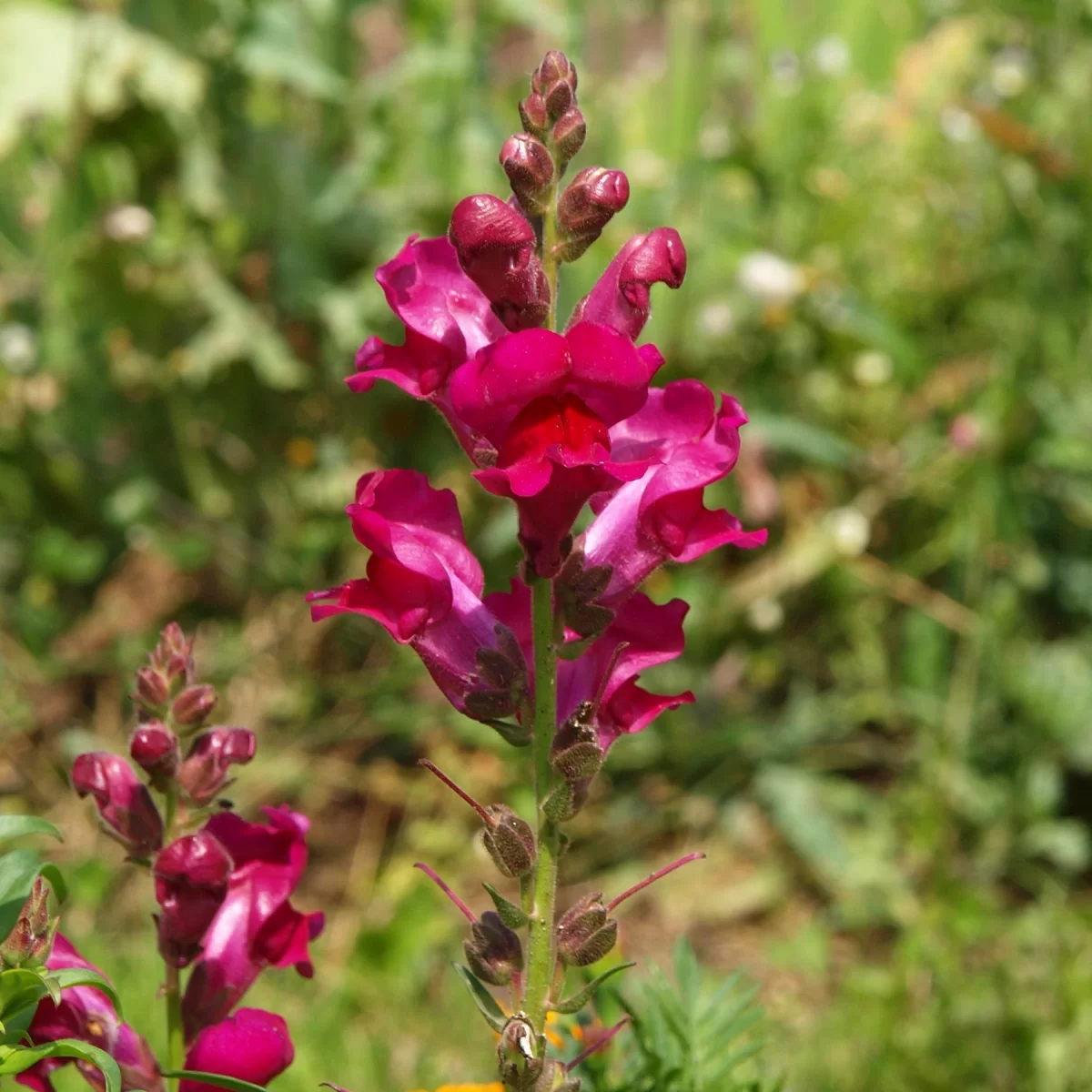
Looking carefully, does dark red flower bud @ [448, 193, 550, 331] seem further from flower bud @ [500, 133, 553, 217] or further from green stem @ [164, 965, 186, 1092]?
green stem @ [164, 965, 186, 1092]

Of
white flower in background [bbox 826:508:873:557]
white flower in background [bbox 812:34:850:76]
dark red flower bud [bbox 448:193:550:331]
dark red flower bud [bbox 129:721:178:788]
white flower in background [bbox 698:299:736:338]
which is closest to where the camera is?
dark red flower bud [bbox 448:193:550:331]

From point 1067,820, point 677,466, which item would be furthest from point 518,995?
point 1067,820

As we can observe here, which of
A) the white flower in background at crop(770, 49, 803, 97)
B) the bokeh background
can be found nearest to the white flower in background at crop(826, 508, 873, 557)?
the bokeh background

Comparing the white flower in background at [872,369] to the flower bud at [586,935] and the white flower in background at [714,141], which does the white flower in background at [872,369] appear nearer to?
the white flower in background at [714,141]

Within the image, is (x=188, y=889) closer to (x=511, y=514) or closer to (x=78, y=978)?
(x=78, y=978)

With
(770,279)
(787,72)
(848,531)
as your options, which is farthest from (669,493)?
(787,72)

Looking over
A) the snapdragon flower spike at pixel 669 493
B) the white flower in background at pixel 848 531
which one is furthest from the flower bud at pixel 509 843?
the white flower in background at pixel 848 531
